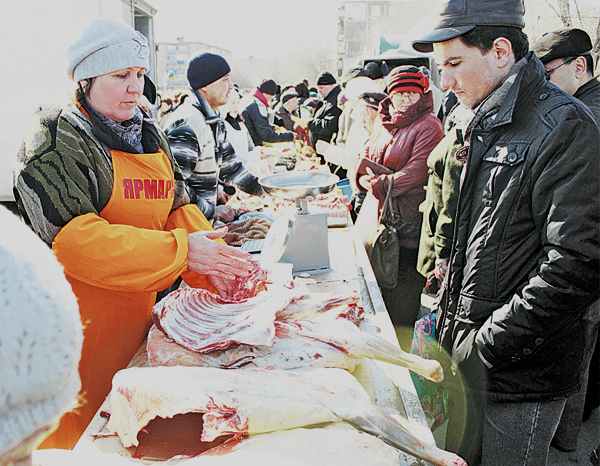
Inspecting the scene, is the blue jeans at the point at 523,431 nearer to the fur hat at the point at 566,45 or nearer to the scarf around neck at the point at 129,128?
the scarf around neck at the point at 129,128

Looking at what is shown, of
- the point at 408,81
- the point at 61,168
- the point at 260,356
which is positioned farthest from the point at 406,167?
the point at 61,168

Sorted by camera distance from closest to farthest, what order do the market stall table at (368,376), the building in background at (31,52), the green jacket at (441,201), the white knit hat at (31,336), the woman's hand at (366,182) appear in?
the white knit hat at (31,336)
the market stall table at (368,376)
the green jacket at (441,201)
the woman's hand at (366,182)
the building in background at (31,52)

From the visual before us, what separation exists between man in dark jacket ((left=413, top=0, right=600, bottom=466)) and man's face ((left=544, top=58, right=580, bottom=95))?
1549mm

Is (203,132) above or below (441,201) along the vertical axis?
above

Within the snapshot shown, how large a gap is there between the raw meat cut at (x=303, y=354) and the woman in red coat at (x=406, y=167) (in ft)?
7.23

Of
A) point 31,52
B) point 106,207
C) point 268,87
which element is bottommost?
point 106,207

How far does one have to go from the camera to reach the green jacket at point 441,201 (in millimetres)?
2473

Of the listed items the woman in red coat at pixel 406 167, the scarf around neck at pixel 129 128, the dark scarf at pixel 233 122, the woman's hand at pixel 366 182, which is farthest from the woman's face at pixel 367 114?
the scarf around neck at pixel 129 128

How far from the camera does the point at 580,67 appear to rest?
3.16 metres

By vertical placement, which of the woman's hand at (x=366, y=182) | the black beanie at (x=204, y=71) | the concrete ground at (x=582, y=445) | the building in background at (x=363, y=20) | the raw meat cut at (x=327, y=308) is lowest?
the concrete ground at (x=582, y=445)

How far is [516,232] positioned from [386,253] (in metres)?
2.07

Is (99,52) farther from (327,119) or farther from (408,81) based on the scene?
(327,119)

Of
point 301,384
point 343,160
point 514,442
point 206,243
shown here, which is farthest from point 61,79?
point 514,442

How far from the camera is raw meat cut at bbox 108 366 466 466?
51.3 inches
